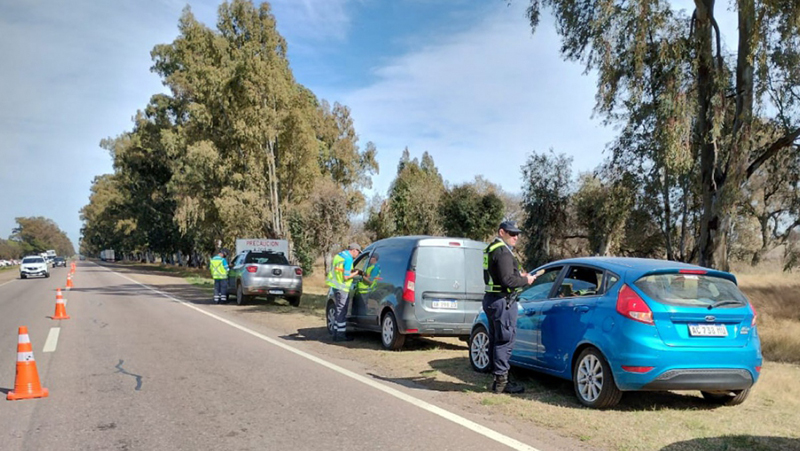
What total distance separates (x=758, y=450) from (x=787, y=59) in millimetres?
11519

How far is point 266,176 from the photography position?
3347 cm

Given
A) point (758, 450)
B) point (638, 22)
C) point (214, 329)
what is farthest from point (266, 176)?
point (758, 450)

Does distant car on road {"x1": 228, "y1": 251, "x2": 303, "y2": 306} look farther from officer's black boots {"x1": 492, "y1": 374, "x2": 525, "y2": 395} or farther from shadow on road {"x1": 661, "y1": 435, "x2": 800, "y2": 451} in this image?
shadow on road {"x1": 661, "y1": 435, "x2": 800, "y2": 451}

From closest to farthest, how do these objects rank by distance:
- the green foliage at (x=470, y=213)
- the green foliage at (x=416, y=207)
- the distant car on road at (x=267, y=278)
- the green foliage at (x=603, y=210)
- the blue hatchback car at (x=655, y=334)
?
1. the blue hatchback car at (x=655, y=334)
2. the distant car on road at (x=267, y=278)
3. the green foliage at (x=603, y=210)
4. the green foliage at (x=470, y=213)
5. the green foliage at (x=416, y=207)

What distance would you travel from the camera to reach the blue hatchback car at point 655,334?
600 cm

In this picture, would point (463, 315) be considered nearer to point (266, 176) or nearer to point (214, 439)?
point (214, 439)

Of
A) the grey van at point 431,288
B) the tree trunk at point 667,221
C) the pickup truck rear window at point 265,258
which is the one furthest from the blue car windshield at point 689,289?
the pickup truck rear window at point 265,258

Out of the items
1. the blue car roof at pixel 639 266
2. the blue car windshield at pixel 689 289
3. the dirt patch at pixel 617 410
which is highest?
the blue car roof at pixel 639 266

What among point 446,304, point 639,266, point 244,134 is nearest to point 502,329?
point 639,266

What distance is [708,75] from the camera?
560 inches

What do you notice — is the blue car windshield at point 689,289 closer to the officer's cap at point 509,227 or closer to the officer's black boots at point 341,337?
Result: the officer's cap at point 509,227

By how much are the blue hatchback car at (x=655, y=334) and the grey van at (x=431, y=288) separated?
309 cm

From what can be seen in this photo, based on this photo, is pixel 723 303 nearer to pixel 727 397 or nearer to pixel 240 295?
pixel 727 397

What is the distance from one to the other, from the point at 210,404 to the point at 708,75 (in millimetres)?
13078
